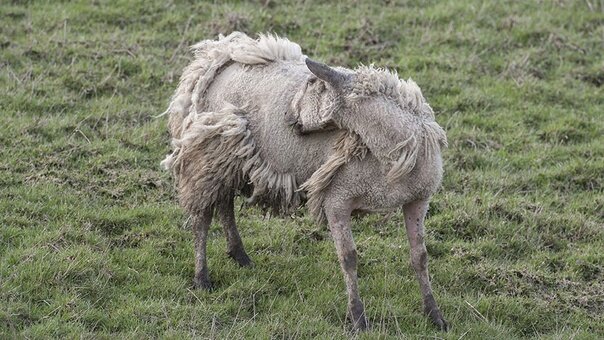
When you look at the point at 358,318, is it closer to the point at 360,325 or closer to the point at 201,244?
the point at 360,325

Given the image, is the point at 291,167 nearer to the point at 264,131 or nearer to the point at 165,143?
the point at 264,131

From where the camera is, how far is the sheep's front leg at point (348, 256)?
717 centimetres

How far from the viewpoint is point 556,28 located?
1300 cm

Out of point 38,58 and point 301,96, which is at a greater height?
point 301,96

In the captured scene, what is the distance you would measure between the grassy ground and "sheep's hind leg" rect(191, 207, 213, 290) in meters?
0.13

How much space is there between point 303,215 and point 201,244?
148cm

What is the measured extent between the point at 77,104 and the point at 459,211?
4380 mm

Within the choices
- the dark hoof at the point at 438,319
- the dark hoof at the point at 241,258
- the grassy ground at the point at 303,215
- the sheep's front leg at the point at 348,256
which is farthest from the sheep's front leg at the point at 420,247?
the dark hoof at the point at 241,258

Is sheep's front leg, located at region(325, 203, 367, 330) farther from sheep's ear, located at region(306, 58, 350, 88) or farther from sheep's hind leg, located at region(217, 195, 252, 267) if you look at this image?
sheep's hind leg, located at region(217, 195, 252, 267)

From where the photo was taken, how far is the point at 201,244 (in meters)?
7.89

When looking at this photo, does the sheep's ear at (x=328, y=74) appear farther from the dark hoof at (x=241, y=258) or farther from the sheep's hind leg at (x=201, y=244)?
the dark hoof at (x=241, y=258)

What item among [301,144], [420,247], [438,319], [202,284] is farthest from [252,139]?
[438,319]

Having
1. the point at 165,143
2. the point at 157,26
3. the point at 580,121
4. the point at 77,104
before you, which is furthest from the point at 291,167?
the point at 157,26

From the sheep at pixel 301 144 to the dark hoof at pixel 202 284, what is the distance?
1 centimetres
